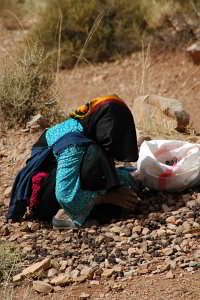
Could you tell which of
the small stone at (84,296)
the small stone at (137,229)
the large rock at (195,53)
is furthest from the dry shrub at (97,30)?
the small stone at (84,296)

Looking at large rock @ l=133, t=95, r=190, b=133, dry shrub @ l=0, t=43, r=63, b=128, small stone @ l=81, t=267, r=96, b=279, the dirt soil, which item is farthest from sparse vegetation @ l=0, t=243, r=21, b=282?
large rock @ l=133, t=95, r=190, b=133

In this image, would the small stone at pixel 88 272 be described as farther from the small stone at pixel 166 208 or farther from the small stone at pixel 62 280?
the small stone at pixel 166 208

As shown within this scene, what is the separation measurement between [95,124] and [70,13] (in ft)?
25.2

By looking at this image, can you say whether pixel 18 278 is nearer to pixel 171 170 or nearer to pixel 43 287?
pixel 43 287

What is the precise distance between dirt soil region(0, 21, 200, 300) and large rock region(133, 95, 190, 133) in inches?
15.4

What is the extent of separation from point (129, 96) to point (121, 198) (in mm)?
5123

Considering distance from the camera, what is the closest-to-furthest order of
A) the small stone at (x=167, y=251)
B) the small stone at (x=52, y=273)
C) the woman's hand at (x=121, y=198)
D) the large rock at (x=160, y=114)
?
the small stone at (x=52, y=273) → the small stone at (x=167, y=251) → the woman's hand at (x=121, y=198) → the large rock at (x=160, y=114)

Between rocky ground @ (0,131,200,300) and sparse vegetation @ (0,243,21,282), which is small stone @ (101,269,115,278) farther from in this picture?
sparse vegetation @ (0,243,21,282)

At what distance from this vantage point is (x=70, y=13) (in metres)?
12.3

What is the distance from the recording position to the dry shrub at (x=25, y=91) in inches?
278

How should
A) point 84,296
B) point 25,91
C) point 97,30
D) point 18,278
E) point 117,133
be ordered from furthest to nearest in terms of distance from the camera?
1. point 97,30
2. point 25,91
3. point 117,133
4. point 18,278
5. point 84,296

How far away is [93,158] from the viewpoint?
493 cm

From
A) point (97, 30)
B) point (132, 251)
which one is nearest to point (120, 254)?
point (132, 251)

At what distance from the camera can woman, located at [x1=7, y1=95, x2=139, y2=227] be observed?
4.90 meters
